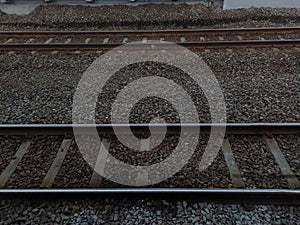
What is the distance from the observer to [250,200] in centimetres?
294

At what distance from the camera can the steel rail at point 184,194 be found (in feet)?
9.57

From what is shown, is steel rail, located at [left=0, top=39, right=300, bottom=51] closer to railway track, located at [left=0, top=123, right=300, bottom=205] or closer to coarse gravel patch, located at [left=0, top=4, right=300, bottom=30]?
coarse gravel patch, located at [left=0, top=4, right=300, bottom=30]

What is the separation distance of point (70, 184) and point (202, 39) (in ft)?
15.8

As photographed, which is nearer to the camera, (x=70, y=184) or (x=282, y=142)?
(x=70, y=184)

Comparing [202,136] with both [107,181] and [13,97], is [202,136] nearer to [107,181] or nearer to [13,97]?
[107,181]

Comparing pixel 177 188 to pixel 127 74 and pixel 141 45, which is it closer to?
pixel 127 74

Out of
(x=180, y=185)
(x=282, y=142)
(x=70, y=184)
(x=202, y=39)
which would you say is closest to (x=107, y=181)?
(x=70, y=184)

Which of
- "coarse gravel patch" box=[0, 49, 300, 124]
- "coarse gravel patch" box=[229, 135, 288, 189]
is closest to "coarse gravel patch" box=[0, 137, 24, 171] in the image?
"coarse gravel patch" box=[0, 49, 300, 124]

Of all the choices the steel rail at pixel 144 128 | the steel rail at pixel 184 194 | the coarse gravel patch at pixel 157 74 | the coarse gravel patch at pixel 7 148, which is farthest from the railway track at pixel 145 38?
the steel rail at pixel 184 194

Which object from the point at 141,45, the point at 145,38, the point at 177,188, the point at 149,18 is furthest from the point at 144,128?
the point at 149,18

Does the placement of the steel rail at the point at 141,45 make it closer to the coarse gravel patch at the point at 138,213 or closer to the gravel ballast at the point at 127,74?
the gravel ballast at the point at 127,74

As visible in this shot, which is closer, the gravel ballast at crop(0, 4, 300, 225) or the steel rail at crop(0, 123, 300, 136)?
the gravel ballast at crop(0, 4, 300, 225)

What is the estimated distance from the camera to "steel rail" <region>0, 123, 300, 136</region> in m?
3.86

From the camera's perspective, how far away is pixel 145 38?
→ 7.00m
